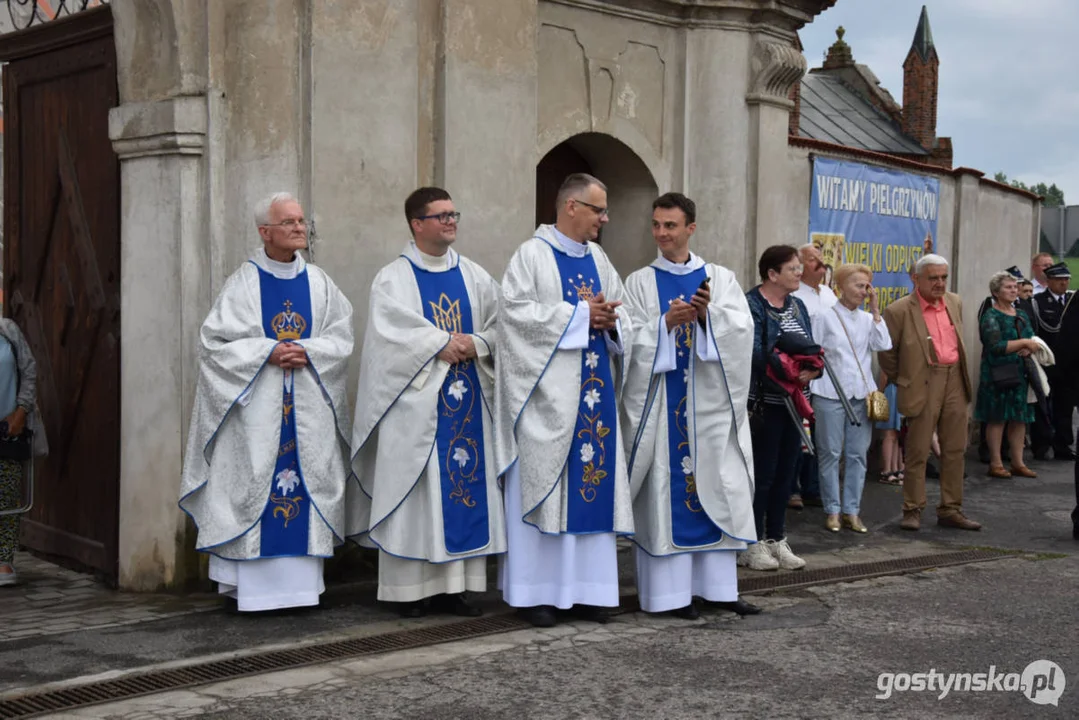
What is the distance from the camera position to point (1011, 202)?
14906 mm

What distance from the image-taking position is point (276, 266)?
661 cm

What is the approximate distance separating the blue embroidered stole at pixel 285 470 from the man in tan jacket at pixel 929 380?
4.32 metres

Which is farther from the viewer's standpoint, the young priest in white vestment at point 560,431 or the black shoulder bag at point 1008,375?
the black shoulder bag at point 1008,375

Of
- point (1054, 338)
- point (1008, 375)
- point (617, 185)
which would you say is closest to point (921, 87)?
point (1054, 338)

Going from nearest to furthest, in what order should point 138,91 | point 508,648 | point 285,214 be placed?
point 508,648 → point 285,214 → point 138,91

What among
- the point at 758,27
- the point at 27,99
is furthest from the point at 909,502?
the point at 27,99

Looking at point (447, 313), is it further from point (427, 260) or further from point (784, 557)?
point (784, 557)

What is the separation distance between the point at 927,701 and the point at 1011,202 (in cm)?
1073

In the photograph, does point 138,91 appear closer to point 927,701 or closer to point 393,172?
point 393,172

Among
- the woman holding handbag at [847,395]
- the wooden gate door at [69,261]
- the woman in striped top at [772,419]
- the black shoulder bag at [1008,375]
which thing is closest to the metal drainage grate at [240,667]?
the woman in striped top at [772,419]

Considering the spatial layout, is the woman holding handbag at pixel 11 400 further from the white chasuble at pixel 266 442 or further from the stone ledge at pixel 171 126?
the white chasuble at pixel 266 442

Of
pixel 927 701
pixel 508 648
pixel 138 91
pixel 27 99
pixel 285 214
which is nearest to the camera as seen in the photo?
pixel 927 701

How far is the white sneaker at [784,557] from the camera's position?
782 cm

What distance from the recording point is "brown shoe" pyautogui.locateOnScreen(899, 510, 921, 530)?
9234 millimetres
